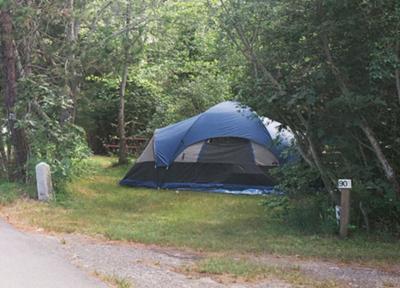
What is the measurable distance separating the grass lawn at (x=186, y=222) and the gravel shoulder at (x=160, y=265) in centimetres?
59

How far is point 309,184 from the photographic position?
12.2 meters

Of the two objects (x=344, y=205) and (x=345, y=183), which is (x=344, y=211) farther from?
(x=345, y=183)

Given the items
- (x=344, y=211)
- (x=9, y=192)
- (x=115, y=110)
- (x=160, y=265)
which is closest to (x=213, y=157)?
(x=9, y=192)

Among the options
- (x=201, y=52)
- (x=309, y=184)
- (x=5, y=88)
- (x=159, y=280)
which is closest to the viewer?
(x=159, y=280)

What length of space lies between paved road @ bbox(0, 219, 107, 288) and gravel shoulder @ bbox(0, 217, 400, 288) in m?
0.09

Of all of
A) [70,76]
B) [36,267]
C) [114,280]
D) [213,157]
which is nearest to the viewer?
[114,280]

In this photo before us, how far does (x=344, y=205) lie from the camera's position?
10094 millimetres

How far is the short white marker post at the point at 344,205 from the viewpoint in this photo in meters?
9.97

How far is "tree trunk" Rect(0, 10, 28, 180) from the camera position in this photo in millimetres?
14461

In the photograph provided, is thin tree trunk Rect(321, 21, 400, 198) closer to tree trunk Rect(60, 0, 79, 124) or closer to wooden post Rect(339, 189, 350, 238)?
wooden post Rect(339, 189, 350, 238)

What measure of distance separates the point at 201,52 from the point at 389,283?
20331 mm

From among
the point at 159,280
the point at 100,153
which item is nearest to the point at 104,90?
the point at 100,153

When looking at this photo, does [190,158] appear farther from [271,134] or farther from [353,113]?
[353,113]

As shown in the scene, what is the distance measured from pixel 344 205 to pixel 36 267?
5185 mm
